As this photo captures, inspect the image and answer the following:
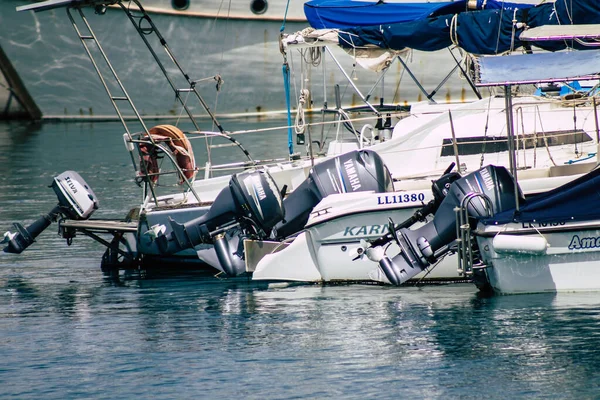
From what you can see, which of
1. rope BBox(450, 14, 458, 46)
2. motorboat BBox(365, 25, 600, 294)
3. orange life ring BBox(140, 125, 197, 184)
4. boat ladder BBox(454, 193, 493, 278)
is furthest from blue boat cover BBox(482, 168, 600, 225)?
rope BBox(450, 14, 458, 46)

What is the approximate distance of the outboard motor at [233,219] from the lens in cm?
1352

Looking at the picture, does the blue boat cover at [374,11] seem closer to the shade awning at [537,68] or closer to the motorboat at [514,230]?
the motorboat at [514,230]

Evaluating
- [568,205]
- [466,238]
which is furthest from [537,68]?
[466,238]

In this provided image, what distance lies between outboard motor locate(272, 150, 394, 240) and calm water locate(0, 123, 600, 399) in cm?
103

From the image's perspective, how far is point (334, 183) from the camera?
13758 mm

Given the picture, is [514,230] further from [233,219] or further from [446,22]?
[446,22]

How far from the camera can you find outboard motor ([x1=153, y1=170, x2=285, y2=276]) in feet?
44.3

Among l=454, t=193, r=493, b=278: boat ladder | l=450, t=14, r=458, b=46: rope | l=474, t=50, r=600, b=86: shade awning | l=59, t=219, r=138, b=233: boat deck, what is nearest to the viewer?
l=474, t=50, r=600, b=86: shade awning

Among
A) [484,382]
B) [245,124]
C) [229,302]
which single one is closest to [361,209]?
[229,302]

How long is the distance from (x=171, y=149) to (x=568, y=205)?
6531 mm

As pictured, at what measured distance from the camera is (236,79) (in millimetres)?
39031

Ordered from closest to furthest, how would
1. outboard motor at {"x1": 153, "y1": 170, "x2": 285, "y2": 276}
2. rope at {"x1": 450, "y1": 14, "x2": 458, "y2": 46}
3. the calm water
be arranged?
the calm water
outboard motor at {"x1": 153, "y1": 170, "x2": 285, "y2": 276}
rope at {"x1": 450, "y1": 14, "x2": 458, "y2": 46}

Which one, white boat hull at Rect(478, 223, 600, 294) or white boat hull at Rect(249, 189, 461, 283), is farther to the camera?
white boat hull at Rect(249, 189, 461, 283)

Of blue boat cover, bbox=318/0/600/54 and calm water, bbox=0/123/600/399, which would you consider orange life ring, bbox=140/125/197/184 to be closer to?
calm water, bbox=0/123/600/399
